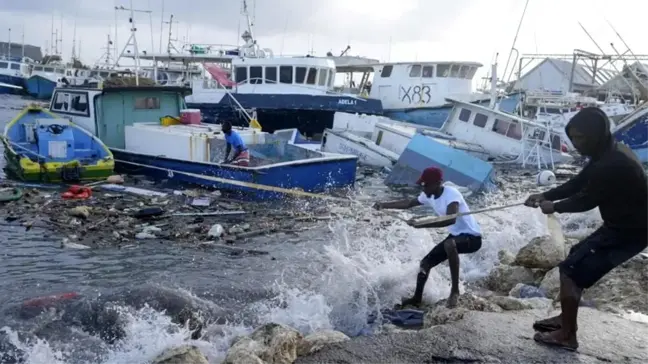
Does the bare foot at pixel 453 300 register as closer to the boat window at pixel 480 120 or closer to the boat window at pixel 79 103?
the boat window at pixel 79 103

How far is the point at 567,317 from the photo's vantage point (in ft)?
14.1

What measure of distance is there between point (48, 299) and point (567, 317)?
513 centimetres

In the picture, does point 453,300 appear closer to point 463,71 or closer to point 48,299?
point 48,299

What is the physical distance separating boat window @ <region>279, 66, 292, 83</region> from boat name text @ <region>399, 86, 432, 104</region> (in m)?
5.22

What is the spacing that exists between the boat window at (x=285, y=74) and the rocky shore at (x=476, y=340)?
Result: 1850cm

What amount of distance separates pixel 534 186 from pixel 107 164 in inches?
435

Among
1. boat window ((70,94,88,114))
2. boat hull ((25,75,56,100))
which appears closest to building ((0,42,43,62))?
boat hull ((25,75,56,100))

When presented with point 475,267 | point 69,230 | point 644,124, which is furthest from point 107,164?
point 644,124

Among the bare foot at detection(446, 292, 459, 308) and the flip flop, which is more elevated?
the flip flop

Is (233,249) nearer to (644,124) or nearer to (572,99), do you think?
(644,124)

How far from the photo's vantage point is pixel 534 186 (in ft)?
52.4

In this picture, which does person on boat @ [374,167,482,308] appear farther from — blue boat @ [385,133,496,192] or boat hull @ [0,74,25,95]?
boat hull @ [0,74,25,95]

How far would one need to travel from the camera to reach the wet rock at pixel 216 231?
948 centimetres

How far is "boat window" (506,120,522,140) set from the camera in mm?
18969
